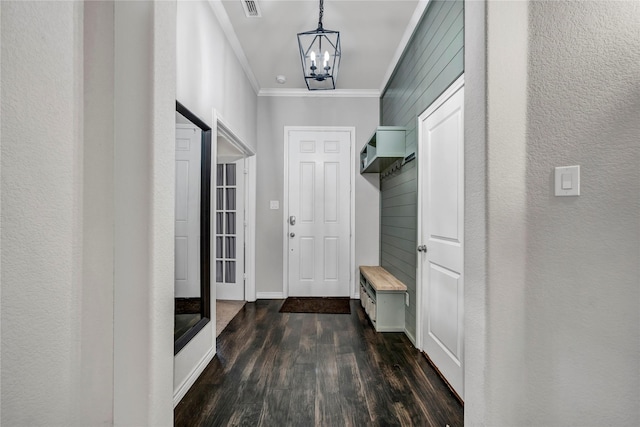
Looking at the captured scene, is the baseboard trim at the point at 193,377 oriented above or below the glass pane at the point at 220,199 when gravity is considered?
below

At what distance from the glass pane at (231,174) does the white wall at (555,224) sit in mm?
3384

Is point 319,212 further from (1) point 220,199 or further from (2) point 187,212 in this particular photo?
(2) point 187,212

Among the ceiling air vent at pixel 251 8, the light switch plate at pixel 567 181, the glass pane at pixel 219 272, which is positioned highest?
the ceiling air vent at pixel 251 8

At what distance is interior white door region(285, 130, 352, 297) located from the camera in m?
4.20

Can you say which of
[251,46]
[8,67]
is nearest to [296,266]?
[251,46]

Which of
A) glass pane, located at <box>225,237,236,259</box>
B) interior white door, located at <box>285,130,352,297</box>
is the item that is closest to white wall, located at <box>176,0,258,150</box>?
interior white door, located at <box>285,130,352,297</box>

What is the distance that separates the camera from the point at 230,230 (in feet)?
13.3

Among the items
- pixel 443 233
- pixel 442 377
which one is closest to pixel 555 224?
pixel 443 233

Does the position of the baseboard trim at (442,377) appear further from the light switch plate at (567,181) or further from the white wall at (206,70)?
the white wall at (206,70)

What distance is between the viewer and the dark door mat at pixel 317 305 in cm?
362

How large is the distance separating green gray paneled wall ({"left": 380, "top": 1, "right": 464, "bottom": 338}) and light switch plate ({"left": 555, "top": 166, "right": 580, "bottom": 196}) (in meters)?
1.00

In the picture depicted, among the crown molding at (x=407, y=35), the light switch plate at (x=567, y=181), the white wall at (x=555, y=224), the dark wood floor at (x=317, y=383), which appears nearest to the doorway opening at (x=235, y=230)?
the dark wood floor at (x=317, y=383)

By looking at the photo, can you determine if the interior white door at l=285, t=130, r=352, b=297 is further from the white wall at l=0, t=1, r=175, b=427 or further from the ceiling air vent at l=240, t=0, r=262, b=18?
the white wall at l=0, t=1, r=175, b=427

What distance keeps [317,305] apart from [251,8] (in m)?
3.11
